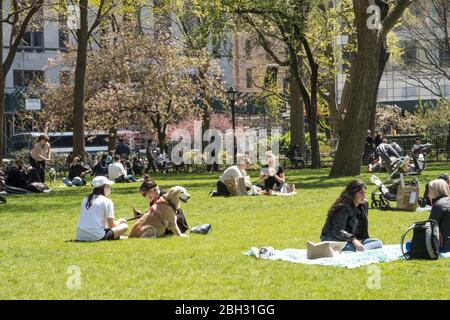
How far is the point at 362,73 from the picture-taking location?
2753 centimetres

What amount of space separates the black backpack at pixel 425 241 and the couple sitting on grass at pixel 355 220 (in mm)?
673

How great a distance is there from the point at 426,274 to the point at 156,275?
9.90 ft

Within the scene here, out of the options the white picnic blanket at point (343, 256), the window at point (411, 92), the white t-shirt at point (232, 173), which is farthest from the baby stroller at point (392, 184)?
the window at point (411, 92)

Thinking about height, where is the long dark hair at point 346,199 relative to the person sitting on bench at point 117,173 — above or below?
above

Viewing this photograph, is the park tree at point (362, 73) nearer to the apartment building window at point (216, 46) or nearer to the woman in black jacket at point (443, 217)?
the apartment building window at point (216, 46)

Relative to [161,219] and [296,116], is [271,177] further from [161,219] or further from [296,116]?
[296,116]

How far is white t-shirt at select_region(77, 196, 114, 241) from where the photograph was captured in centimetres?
1366

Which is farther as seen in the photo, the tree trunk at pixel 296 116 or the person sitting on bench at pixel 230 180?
the tree trunk at pixel 296 116

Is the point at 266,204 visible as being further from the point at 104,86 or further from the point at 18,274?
the point at 104,86

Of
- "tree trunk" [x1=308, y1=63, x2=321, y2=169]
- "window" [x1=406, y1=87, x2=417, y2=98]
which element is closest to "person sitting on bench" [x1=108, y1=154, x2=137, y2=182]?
"tree trunk" [x1=308, y1=63, x2=321, y2=169]

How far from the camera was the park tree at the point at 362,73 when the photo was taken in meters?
27.1

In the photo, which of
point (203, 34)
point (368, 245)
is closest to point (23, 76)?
point (203, 34)
